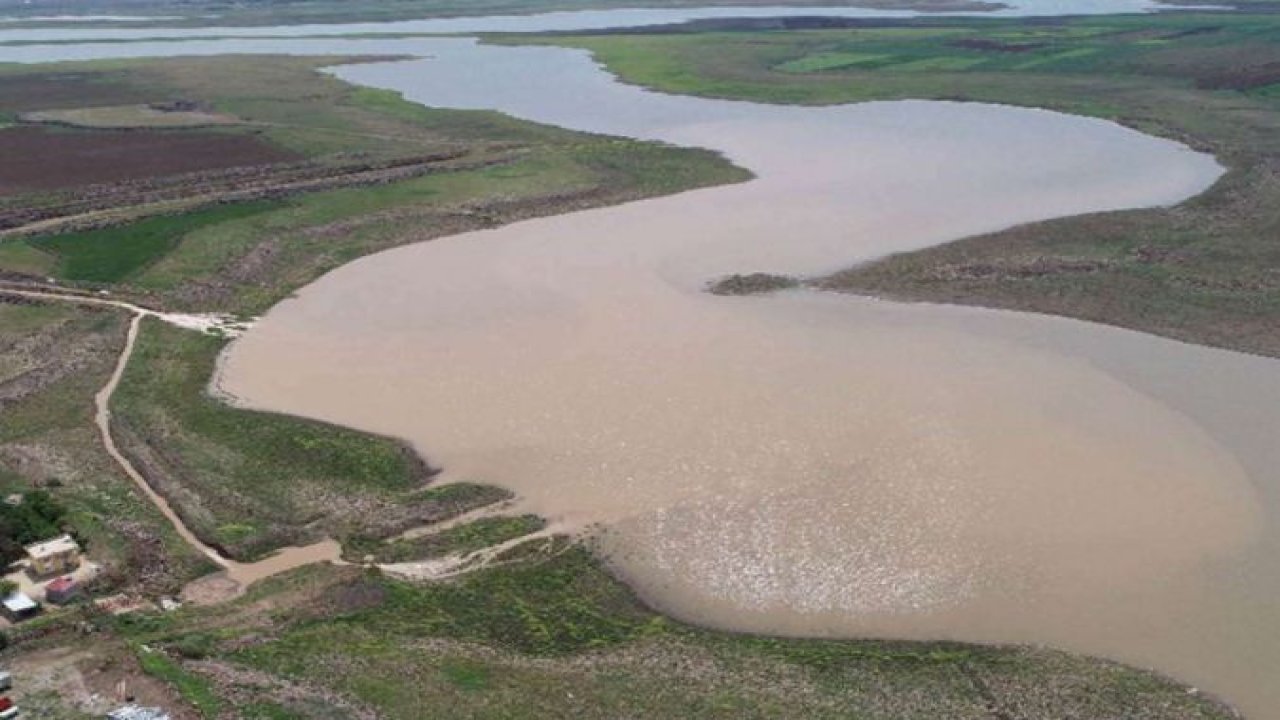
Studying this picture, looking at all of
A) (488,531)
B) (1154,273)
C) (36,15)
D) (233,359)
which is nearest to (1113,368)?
(1154,273)

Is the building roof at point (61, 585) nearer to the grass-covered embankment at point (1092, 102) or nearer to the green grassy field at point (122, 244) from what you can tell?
the green grassy field at point (122, 244)

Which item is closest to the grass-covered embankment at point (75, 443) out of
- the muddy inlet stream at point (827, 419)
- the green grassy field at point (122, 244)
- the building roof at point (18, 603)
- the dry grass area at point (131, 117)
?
the building roof at point (18, 603)

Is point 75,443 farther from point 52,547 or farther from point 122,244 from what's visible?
point 122,244

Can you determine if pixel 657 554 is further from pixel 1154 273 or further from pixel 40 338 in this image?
pixel 1154 273

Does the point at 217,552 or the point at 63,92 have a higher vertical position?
the point at 63,92

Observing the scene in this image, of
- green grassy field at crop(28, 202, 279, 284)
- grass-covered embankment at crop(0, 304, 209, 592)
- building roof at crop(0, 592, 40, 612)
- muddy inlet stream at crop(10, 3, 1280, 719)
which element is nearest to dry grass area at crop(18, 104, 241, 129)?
green grassy field at crop(28, 202, 279, 284)

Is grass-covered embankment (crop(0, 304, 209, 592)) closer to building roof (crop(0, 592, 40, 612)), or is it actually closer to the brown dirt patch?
building roof (crop(0, 592, 40, 612))

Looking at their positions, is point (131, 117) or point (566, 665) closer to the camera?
point (566, 665)

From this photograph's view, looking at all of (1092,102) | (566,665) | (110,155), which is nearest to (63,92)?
(110,155)
